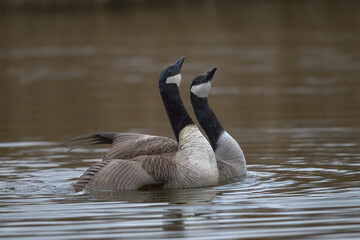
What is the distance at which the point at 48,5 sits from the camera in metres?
62.2

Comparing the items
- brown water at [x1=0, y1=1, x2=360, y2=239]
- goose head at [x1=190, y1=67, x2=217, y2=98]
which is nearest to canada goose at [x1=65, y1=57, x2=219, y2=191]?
brown water at [x1=0, y1=1, x2=360, y2=239]

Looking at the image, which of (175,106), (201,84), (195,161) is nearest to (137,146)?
(175,106)

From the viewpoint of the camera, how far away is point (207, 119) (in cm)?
1240

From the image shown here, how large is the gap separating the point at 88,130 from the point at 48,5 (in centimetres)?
4665

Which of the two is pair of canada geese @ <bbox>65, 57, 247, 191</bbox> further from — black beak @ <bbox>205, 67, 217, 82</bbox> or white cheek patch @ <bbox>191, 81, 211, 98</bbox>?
white cheek patch @ <bbox>191, 81, 211, 98</bbox>

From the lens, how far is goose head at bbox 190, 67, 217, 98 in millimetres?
11963

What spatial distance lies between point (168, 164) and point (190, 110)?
32.0ft

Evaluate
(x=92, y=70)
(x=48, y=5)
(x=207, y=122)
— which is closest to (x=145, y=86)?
(x=92, y=70)

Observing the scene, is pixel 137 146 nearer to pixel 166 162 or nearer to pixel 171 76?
pixel 166 162

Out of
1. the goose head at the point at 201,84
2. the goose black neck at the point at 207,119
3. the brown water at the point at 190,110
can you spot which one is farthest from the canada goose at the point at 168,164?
the goose black neck at the point at 207,119

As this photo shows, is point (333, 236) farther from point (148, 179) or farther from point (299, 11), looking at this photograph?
point (299, 11)

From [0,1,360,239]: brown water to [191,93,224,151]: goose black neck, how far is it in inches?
33.0

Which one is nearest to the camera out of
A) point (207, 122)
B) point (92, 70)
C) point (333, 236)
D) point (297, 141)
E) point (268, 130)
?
point (333, 236)

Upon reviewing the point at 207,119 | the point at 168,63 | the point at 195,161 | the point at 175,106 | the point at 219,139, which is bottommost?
the point at 195,161
